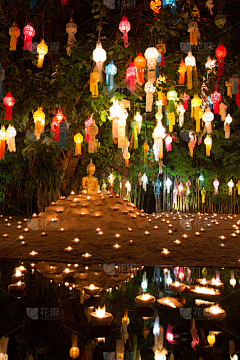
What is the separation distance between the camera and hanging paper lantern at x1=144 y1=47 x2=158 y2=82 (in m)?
4.26

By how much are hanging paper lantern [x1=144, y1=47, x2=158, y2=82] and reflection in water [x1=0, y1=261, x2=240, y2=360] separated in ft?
8.85

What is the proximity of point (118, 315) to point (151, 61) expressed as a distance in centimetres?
348

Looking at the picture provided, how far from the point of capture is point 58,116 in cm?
527

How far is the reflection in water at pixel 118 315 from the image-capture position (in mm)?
1597

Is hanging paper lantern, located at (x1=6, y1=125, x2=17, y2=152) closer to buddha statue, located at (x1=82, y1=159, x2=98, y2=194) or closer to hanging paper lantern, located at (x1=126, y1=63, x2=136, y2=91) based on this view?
buddha statue, located at (x1=82, y1=159, x2=98, y2=194)

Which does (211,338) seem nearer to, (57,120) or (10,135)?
(57,120)

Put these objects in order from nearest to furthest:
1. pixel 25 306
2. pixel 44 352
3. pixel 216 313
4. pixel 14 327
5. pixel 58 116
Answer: pixel 44 352 < pixel 14 327 < pixel 216 313 < pixel 25 306 < pixel 58 116

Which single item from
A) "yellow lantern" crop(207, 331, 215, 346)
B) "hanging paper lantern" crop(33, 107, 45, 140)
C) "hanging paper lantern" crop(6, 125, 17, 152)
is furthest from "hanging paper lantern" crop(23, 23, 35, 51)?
"yellow lantern" crop(207, 331, 215, 346)

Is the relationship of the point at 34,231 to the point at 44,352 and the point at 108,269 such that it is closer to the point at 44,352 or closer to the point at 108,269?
the point at 108,269

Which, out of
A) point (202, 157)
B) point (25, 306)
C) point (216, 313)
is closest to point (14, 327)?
point (25, 306)

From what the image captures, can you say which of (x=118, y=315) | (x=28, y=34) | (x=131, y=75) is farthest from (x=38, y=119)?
(x=118, y=315)

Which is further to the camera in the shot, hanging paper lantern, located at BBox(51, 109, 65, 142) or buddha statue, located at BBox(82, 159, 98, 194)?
buddha statue, located at BBox(82, 159, 98, 194)

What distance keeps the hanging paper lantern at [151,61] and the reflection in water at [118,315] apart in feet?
8.85

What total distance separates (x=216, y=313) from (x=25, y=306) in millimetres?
1320
